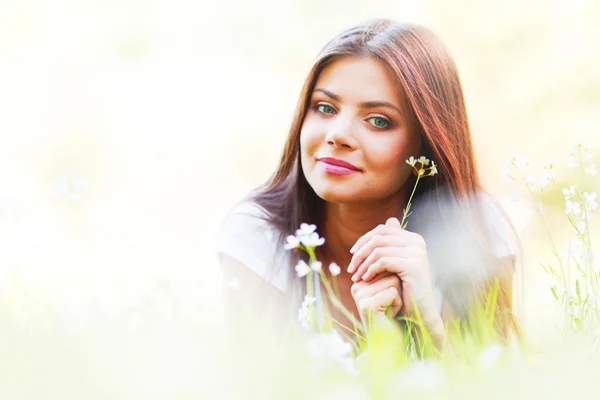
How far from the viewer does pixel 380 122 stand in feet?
6.44

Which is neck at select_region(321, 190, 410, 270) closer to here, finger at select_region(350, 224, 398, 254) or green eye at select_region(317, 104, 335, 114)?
green eye at select_region(317, 104, 335, 114)

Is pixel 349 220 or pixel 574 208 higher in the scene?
pixel 574 208

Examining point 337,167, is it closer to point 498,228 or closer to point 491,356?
point 498,228

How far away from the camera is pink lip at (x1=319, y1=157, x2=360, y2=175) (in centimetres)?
191

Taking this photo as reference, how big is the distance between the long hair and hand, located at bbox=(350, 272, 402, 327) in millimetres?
529

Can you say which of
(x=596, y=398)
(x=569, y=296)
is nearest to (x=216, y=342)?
(x=596, y=398)

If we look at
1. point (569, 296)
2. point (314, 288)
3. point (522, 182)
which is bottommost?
point (314, 288)

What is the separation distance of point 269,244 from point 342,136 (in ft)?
1.70

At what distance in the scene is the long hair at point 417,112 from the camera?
199cm

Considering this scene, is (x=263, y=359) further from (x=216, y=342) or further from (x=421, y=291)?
(x=421, y=291)

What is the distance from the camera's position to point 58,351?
3.00ft

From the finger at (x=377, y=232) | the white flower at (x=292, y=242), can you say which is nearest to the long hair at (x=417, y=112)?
the finger at (x=377, y=232)

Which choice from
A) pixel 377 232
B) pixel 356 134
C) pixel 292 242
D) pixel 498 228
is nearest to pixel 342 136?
pixel 356 134

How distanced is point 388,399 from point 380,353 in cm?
15
